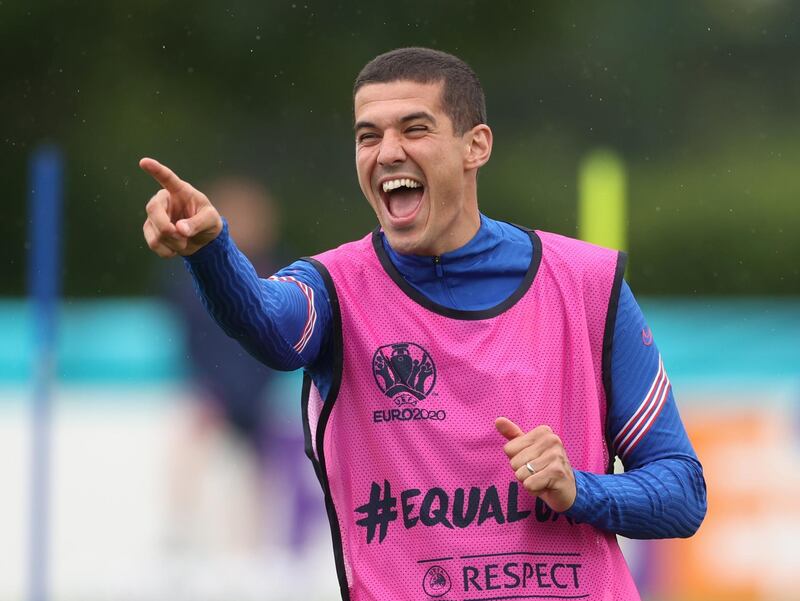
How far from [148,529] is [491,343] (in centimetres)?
519

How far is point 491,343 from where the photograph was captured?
9.45 ft

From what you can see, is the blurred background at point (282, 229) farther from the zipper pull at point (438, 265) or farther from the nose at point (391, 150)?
the nose at point (391, 150)

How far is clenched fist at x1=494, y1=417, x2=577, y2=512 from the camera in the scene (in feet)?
8.68

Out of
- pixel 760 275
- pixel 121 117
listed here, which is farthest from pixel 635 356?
pixel 121 117

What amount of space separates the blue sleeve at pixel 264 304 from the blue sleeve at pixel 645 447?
1.97ft

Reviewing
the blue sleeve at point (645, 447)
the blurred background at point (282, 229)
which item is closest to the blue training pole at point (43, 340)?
the blurred background at point (282, 229)

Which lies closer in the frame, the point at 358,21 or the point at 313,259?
the point at 313,259

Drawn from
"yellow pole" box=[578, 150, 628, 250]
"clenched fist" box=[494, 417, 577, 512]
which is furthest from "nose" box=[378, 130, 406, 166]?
"yellow pole" box=[578, 150, 628, 250]

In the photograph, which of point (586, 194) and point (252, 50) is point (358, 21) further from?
point (586, 194)

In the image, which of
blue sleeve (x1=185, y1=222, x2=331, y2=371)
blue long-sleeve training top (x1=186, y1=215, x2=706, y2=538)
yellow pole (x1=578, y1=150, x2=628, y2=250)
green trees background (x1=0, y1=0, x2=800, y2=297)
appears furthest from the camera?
green trees background (x1=0, y1=0, x2=800, y2=297)

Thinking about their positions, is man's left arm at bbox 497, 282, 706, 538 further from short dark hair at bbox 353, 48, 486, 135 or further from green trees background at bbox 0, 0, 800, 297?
green trees background at bbox 0, 0, 800, 297

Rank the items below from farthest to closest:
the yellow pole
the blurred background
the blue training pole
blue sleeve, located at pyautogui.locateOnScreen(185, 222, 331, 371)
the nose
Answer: the yellow pole
the blue training pole
the blurred background
the nose
blue sleeve, located at pyautogui.locateOnScreen(185, 222, 331, 371)

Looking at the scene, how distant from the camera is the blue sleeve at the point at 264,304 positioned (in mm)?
2586

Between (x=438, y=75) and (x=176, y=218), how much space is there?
2.42ft
